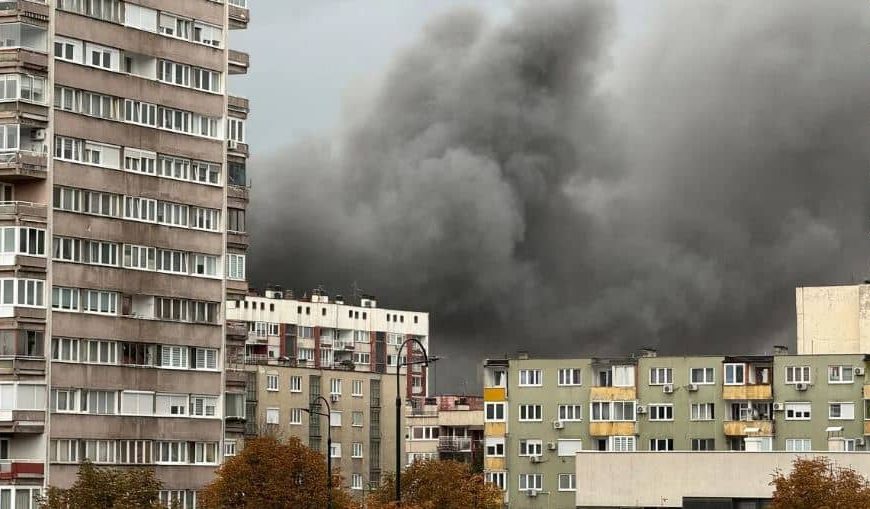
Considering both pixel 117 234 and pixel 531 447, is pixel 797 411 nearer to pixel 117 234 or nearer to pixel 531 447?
pixel 531 447

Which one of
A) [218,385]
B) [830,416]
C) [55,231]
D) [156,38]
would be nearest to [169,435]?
[218,385]

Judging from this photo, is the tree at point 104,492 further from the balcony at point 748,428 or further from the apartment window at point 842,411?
the apartment window at point 842,411

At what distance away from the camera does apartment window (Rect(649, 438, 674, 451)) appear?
163625 millimetres

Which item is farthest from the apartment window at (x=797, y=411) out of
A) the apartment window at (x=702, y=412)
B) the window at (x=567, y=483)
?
the window at (x=567, y=483)

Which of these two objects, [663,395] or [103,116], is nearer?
[103,116]

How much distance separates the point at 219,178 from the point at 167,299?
9.52 meters

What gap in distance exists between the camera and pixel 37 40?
127312 mm

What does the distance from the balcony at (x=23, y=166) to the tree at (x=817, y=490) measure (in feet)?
157

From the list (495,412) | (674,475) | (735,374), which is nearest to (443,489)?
(674,475)

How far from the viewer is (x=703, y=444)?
6388 inches

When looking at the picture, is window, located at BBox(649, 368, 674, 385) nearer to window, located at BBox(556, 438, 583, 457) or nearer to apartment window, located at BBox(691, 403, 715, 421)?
apartment window, located at BBox(691, 403, 715, 421)

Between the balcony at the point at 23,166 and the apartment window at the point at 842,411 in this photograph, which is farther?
the apartment window at the point at 842,411

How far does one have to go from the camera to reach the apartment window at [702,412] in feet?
533

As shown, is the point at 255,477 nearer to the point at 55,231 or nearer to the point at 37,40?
the point at 55,231
